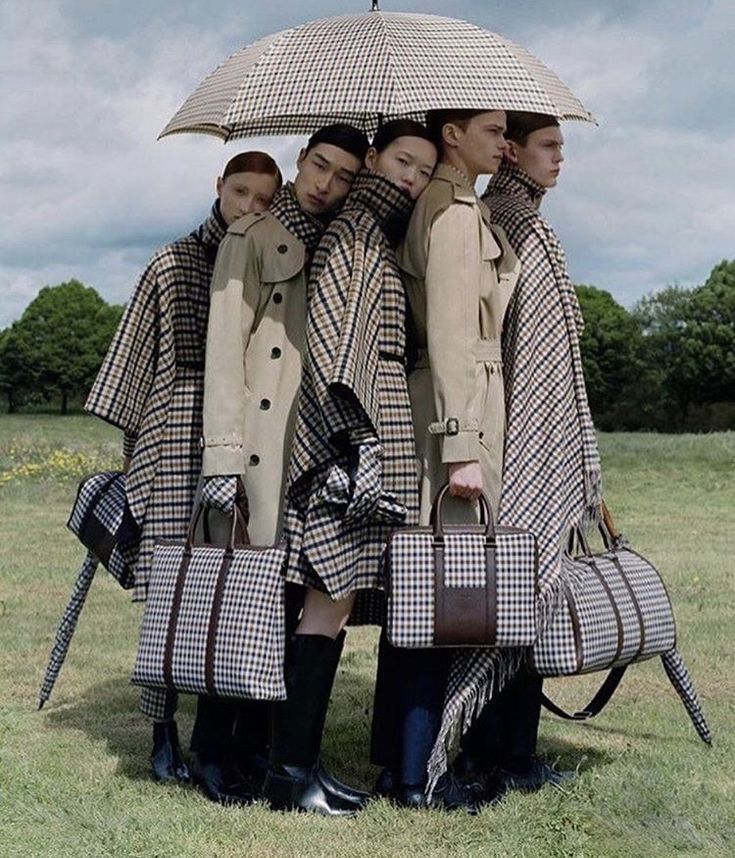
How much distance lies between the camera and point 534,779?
15.4 ft

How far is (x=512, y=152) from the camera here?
4.73m

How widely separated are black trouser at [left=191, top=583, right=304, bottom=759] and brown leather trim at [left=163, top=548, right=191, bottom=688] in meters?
0.21

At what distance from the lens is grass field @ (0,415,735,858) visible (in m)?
4.10

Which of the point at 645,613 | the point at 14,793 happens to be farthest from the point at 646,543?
the point at 14,793

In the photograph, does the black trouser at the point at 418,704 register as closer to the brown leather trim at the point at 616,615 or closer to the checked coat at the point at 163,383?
the brown leather trim at the point at 616,615

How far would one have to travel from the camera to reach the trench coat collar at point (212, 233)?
4801mm

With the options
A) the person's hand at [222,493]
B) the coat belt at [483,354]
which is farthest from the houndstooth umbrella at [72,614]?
the coat belt at [483,354]

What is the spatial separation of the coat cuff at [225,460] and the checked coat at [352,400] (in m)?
0.17

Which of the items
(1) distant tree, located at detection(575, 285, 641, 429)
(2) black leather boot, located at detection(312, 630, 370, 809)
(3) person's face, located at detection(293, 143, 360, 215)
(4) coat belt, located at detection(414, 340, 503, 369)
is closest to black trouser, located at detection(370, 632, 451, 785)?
(2) black leather boot, located at detection(312, 630, 370, 809)

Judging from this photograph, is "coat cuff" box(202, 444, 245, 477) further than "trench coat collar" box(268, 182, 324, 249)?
No

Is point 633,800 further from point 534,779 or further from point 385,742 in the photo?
point 385,742

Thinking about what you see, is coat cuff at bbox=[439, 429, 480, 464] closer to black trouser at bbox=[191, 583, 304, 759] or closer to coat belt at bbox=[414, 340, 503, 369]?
coat belt at bbox=[414, 340, 503, 369]

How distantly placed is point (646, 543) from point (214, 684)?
839 cm

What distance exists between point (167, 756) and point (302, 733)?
76cm
